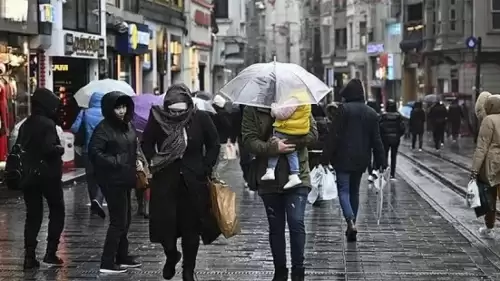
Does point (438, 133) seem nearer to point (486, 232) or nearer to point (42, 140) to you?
point (486, 232)

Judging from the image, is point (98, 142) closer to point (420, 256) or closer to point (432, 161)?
point (420, 256)

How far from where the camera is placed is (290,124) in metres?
9.06

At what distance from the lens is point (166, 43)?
41688 mm

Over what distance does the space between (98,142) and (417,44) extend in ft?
173

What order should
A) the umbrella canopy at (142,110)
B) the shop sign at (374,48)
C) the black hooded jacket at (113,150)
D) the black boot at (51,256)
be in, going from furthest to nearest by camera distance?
1. the shop sign at (374,48)
2. the umbrella canopy at (142,110)
3. the black boot at (51,256)
4. the black hooded jacket at (113,150)

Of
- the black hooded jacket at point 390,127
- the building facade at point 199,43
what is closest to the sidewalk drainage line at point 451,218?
the black hooded jacket at point 390,127

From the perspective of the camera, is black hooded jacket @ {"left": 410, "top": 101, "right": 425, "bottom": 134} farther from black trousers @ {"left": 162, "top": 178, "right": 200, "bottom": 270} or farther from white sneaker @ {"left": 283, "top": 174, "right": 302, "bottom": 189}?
black trousers @ {"left": 162, "top": 178, "right": 200, "bottom": 270}

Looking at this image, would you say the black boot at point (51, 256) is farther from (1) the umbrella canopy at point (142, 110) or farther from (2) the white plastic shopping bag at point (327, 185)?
(2) the white plastic shopping bag at point (327, 185)

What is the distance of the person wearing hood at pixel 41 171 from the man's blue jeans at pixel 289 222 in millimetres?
2396

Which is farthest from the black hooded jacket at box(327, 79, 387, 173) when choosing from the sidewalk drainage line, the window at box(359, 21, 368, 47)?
the window at box(359, 21, 368, 47)

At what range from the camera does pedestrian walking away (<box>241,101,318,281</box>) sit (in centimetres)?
899

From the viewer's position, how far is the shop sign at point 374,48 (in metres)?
73.2

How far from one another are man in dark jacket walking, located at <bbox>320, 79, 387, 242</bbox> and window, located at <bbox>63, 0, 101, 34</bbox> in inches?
595

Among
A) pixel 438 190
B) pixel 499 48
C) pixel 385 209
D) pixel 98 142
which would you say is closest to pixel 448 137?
pixel 499 48
